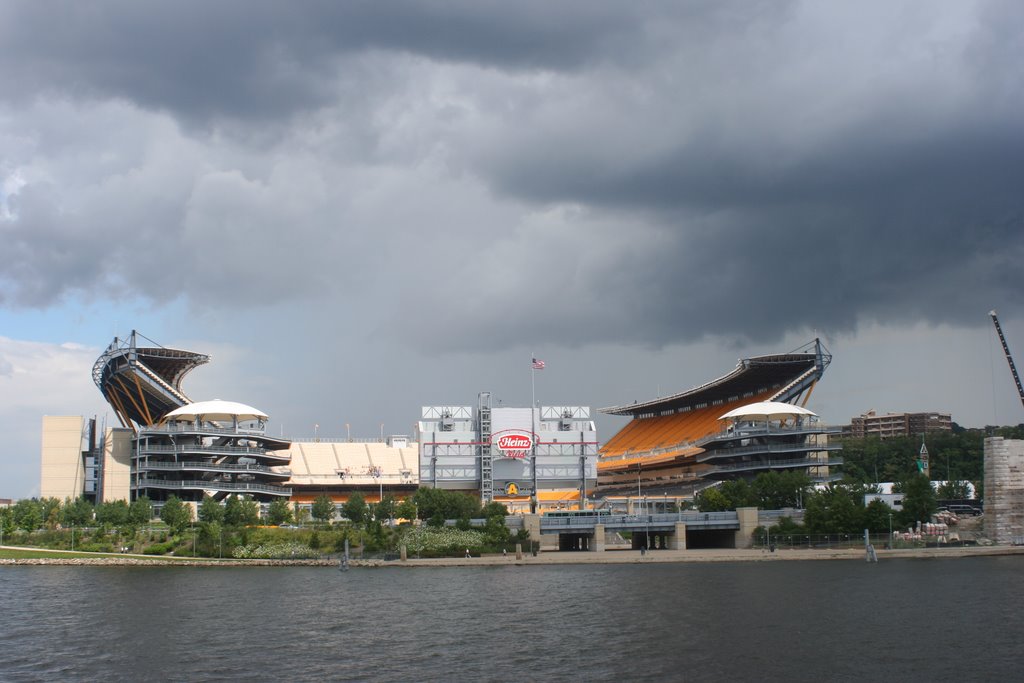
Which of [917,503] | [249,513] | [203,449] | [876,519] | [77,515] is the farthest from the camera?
[203,449]

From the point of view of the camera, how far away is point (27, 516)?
5359 inches

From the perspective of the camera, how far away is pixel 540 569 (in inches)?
4316

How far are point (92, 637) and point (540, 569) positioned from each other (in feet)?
180

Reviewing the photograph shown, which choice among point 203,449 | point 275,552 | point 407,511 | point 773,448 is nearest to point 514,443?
point 407,511

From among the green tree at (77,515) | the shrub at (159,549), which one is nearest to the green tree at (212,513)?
the shrub at (159,549)

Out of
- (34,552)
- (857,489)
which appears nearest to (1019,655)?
(857,489)

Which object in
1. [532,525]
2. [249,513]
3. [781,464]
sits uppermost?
[781,464]

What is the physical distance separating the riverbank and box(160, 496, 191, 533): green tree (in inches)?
443

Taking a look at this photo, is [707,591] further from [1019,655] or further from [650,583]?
[1019,655]

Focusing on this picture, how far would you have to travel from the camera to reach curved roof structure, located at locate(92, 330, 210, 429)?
16850 cm

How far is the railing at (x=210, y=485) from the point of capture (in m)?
160

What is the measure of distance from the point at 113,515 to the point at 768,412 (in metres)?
103

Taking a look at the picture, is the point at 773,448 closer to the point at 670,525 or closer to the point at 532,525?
the point at 670,525

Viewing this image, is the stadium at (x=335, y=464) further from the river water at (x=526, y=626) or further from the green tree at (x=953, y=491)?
the river water at (x=526, y=626)
